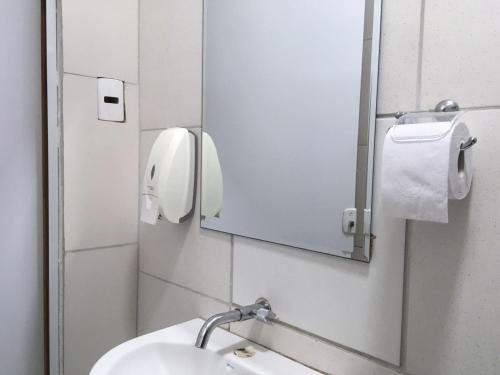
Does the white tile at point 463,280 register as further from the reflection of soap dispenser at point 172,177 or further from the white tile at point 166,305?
the reflection of soap dispenser at point 172,177

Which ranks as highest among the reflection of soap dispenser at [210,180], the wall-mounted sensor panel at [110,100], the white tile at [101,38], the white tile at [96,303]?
the white tile at [101,38]

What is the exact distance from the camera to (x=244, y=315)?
0.94m

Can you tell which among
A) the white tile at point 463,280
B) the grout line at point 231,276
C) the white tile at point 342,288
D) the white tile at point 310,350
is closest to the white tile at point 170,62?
the grout line at point 231,276

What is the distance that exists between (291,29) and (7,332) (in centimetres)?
127

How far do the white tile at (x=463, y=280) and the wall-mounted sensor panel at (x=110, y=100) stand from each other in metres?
1.01

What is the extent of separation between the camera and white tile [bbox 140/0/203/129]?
1167mm

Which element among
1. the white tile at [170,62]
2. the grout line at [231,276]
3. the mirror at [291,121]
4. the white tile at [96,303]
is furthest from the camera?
the white tile at [96,303]

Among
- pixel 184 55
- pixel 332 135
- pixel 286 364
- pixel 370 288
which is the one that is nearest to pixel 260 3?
pixel 184 55

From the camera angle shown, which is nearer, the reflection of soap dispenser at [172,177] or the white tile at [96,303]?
the reflection of soap dispenser at [172,177]

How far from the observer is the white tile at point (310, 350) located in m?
0.79

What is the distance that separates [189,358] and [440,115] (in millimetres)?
806

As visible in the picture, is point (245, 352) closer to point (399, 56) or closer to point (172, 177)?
point (172, 177)

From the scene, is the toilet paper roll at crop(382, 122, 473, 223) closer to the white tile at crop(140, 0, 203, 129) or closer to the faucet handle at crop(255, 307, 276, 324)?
the faucet handle at crop(255, 307, 276, 324)

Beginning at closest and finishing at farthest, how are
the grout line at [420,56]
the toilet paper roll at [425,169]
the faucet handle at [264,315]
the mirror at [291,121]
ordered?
the toilet paper roll at [425,169], the grout line at [420,56], the mirror at [291,121], the faucet handle at [264,315]
